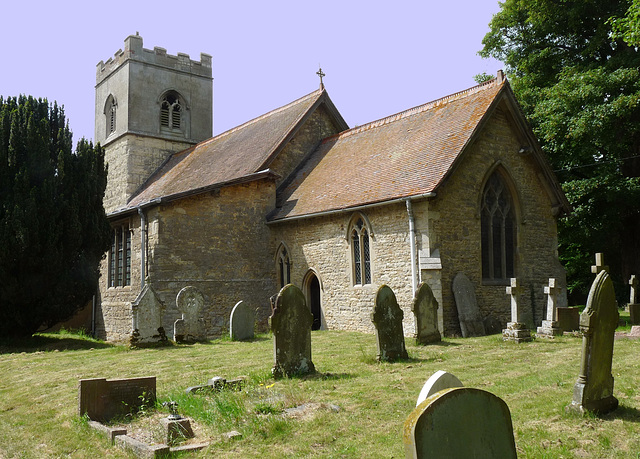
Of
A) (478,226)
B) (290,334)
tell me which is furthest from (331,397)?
(478,226)

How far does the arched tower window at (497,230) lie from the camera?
1631cm

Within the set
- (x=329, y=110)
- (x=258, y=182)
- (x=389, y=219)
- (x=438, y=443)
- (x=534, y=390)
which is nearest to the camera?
(x=438, y=443)

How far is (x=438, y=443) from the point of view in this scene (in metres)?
3.63

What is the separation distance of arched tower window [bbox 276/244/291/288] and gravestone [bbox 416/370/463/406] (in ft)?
44.9

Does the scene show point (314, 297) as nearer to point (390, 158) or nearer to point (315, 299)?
point (315, 299)

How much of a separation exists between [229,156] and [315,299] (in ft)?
24.6

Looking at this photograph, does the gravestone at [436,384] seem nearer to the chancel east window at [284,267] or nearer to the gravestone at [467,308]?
the gravestone at [467,308]

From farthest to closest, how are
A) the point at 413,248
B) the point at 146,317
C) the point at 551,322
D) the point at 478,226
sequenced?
the point at 478,226
the point at 413,248
the point at 146,317
the point at 551,322

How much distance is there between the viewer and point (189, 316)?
15.0m

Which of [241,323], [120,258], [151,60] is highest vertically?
[151,60]

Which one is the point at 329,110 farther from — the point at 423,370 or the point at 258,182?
the point at 423,370

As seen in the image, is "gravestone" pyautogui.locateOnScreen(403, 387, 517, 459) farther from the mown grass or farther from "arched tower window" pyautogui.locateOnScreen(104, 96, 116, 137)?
"arched tower window" pyautogui.locateOnScreen(104, 96, 116, 137)

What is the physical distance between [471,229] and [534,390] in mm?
8794

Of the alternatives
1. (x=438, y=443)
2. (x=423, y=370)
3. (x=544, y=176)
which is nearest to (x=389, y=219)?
(x=544, y=176)
